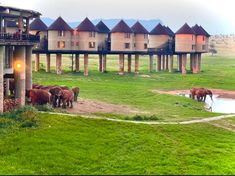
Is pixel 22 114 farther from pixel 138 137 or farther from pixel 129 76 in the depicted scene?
pixel 129 76

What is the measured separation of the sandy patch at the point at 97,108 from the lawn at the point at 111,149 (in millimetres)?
8293

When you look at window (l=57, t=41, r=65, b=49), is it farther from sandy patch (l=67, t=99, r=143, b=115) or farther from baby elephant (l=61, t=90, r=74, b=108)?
baby elephant (l=61, t=90, r=74, b=108)

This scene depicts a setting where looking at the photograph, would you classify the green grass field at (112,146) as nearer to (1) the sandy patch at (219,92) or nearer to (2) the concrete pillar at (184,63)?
(1) the sandy patch at (219,92)

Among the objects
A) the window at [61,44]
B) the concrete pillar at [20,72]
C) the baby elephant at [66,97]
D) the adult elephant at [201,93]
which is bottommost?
the adult elephant at [201,93]

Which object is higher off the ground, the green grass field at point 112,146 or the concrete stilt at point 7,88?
the concrete stilt at point 7,88

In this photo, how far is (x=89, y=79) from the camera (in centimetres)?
8069

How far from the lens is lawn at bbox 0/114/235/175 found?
28984 mm

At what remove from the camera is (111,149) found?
1280 inches

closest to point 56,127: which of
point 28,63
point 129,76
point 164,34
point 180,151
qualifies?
point 180,151

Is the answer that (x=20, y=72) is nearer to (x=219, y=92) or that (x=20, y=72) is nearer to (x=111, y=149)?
(x=111, y=149)

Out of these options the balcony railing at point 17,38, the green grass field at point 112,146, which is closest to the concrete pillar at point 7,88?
the balcony railing at point 17,38

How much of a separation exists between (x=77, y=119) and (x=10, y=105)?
24.8ft

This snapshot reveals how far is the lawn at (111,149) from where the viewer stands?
28984 millimetres

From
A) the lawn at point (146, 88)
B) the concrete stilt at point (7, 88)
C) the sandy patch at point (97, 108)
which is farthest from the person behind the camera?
the lawn at point (146, 88)
